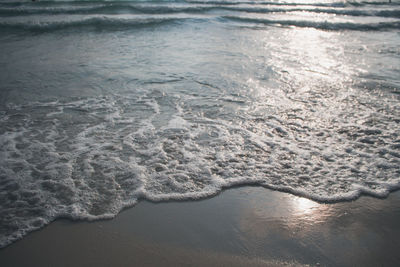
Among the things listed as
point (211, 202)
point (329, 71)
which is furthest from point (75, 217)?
→ point (329, 71)

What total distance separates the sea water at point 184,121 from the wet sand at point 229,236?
127 millimetres

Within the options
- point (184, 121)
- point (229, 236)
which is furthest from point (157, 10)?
point (229, 236)

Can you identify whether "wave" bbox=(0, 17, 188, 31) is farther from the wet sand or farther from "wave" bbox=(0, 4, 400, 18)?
the wet sand

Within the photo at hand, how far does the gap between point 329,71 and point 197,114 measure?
2.95 m

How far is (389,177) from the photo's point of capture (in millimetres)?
2682

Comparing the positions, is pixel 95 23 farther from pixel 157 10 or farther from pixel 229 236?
pixel 229 236

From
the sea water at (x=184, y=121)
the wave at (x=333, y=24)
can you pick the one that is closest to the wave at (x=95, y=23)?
the sea water at (x=184, y=121)

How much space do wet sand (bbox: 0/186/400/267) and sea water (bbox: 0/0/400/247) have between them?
13cm

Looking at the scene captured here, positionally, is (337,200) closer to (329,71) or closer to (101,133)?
(101,133)

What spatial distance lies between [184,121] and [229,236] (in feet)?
6.12

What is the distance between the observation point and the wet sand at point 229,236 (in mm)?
1900

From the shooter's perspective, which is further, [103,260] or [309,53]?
[309,53]

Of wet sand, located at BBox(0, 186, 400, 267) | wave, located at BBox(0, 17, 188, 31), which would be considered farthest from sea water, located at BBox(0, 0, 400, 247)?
wave, located at BBox(0, 17, 188, 31)

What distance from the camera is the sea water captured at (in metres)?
2.55
